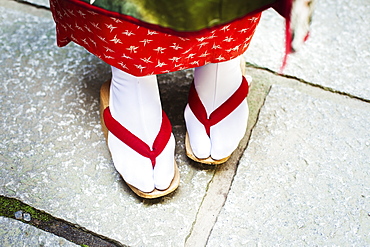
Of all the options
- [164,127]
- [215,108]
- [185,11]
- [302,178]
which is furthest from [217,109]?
[185,11]

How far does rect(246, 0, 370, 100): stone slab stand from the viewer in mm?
1050

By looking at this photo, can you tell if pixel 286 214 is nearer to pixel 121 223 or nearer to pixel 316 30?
pixel 121 223

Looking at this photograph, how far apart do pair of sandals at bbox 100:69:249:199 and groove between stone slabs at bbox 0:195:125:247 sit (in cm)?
11

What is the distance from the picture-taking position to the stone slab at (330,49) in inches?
41.3

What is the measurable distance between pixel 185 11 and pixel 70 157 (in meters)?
0.48

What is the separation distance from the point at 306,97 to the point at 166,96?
33cm

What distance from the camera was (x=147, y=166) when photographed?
765mm

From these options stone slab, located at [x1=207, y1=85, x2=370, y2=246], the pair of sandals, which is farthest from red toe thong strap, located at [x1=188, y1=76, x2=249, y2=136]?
stone slab, located at [x1=207, y1=85, x2=370, y2=246]

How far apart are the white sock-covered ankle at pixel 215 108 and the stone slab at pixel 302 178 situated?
0.07 metres

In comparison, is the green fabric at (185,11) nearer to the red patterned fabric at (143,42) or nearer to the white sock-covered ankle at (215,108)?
the red patterned fabric at (143,42)

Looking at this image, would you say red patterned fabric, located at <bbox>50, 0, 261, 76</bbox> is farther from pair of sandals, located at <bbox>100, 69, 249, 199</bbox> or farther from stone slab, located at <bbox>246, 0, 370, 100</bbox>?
stone slab, located at <bbox>246, 0, 370, 100</bbox>

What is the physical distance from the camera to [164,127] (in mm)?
799

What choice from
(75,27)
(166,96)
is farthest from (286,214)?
(75,27)

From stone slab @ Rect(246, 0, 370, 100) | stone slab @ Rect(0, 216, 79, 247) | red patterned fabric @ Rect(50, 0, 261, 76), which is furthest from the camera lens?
stone slab @ Rect(246, 0, 370, 100)
